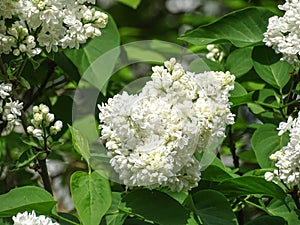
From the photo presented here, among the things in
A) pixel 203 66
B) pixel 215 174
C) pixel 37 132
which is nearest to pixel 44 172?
pixel 37 132

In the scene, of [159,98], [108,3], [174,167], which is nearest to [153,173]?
[174,167]

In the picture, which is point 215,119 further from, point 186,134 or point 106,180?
point 106,180

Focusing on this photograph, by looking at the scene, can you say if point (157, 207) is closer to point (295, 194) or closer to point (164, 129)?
point (164, 129)

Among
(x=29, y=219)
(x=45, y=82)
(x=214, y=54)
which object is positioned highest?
(x=29, y=219)

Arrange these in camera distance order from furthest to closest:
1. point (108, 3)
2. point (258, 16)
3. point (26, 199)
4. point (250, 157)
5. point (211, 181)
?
point (108, 3)
point (250, 157)
point (258, 16)
point (211, 181)
point (26, 199)

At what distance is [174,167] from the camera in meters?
1.46

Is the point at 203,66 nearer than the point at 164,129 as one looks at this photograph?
No

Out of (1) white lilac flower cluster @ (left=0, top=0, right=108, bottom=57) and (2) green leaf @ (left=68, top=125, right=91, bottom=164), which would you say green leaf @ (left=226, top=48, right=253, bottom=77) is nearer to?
(1) white lilac flower cluster @ (left=0, top=0, right=108, bottom=57)

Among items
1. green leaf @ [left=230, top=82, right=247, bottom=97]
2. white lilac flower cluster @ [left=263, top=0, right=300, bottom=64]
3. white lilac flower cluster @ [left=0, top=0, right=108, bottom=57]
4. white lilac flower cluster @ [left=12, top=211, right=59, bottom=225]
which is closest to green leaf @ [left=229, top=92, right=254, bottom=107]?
green leaf @ [left=230, top=82, right=247, bottom=97]

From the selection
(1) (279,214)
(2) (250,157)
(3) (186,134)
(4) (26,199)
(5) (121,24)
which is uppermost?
(3) (186,134)

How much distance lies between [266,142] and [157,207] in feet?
1.61

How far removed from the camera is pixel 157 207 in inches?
60.9

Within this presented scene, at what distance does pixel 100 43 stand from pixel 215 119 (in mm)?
→ 731

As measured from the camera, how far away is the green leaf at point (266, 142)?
1.90m
